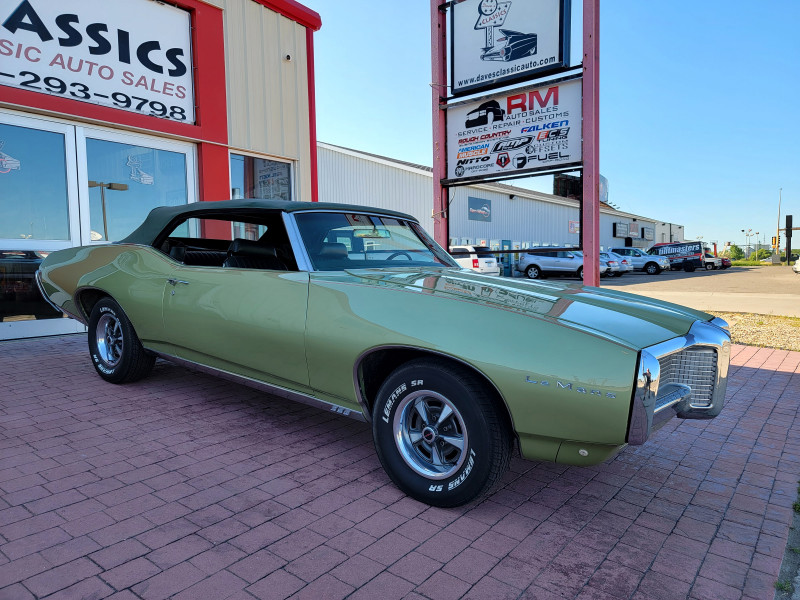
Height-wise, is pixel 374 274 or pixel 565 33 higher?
pixel 565 33

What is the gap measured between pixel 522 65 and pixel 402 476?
16.8 ft

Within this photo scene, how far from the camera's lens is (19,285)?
6.46 m

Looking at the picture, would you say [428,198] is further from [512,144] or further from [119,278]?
[119,278]

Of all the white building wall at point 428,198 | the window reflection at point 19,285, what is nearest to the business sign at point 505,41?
the white building wall at point 428,198

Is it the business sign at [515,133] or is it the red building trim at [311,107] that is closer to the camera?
the business sign at [515,133]

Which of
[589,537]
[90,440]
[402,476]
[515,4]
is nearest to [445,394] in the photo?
[402,476]

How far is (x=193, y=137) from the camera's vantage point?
7812mm

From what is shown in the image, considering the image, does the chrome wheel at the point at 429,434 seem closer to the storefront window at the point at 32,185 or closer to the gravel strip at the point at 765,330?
the gravel strip at the point at 765,330

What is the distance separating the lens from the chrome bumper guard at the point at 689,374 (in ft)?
7.24

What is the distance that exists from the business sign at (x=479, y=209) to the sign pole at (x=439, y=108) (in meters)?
19.7

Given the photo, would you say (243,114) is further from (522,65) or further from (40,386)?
(40,386)

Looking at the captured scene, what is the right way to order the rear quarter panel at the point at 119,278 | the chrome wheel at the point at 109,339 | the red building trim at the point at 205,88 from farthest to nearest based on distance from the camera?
the red building trim at the point at 205,88 < the chrome wheel at the point at 109,339 < the rear quarter panel at the point at 119,278

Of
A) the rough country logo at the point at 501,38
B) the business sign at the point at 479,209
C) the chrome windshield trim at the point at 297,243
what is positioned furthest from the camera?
the business sign at the point at 479,209

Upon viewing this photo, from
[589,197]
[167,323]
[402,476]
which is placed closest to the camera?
[402,476]
